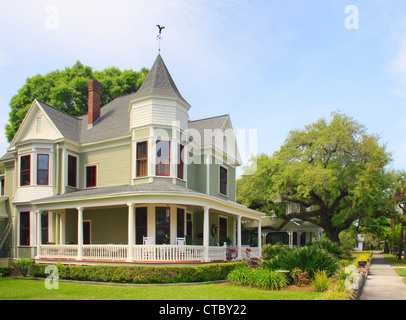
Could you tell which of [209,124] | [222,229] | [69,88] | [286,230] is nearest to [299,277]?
[222,229]

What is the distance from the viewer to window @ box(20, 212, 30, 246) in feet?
70.8

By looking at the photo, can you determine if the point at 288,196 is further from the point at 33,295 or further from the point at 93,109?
the point at 33,295

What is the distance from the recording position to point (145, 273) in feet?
50.3

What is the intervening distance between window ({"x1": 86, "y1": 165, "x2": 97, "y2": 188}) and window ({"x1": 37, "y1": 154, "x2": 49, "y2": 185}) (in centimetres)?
221

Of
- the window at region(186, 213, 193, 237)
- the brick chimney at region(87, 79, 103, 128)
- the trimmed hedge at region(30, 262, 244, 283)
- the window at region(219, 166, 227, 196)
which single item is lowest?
the trimmed hedge at region(30, 262, 244, 283)

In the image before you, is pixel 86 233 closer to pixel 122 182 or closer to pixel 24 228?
pixel 122 182

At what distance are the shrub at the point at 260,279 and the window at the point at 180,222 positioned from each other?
493cm

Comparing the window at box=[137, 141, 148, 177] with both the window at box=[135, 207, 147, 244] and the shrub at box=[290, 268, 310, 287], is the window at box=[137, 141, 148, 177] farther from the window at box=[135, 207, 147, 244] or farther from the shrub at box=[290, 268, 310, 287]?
the shrub at box=[290, 268, 310, 287]

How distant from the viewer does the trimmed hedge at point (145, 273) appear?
15.3 meters

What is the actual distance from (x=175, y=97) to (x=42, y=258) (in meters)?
10.5

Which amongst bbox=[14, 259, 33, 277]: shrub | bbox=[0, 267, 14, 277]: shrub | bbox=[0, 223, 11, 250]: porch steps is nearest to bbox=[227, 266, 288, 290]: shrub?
bbox=[14, 259, 33, 277]: shrub

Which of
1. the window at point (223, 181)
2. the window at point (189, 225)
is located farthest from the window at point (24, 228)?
the window at point (223, 181)

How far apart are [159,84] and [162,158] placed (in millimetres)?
4019
